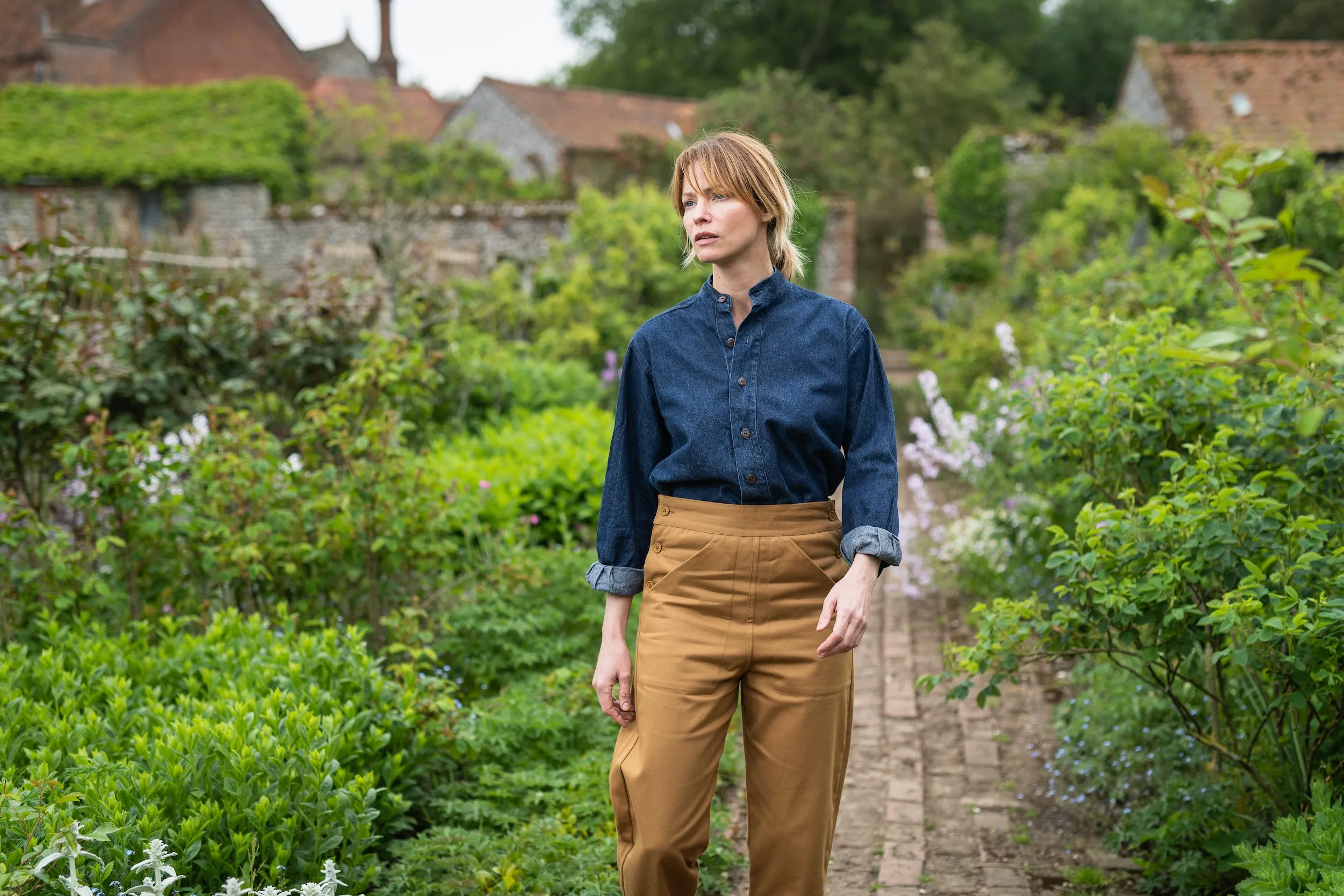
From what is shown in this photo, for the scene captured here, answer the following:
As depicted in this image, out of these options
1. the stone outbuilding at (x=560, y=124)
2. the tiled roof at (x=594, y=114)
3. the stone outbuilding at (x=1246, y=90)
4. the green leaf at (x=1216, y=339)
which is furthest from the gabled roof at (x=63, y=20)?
the green leaf at (x=1216, y=339)

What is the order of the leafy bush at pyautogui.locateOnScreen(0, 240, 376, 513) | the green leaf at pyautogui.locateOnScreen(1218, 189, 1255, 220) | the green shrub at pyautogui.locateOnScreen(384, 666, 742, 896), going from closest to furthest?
the green leaf at pyautogui.locateOnScreen(1218, 189, 1255, 220) → the green shrub at pyautogui.locateOnScreen(384, 666, 742, 896) → the leafy bush at pyautogui.locateOnScreen(0, 240, 376, 513)

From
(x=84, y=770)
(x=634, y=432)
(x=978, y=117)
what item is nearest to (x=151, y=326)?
(x=84, y=770)

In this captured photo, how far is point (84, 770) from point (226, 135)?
20227mm

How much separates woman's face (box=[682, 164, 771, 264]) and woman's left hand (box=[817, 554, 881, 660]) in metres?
0.67

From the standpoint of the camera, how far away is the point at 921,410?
34.5ft

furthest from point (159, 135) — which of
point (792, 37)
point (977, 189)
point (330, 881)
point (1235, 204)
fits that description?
point (1235, 204)

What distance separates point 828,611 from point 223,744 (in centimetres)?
158

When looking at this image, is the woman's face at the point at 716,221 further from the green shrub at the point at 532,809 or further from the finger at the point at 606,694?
the green shrub at the point at 532,809

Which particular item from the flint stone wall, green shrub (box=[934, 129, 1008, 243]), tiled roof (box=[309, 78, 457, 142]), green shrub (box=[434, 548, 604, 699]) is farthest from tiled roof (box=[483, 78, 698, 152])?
green shrub (box=[434, 548, 604, 699])

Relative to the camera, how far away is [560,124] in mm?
26500

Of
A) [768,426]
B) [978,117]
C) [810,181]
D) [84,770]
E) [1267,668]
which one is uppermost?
[978,117]

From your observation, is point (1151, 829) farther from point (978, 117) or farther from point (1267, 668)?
point (978, 117)

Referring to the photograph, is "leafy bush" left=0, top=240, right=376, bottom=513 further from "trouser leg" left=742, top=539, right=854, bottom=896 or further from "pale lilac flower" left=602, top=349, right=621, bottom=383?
"trouser leg" left=742, top=539, right=854, bottom=896

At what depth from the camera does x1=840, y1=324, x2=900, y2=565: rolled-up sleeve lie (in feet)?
7.24
